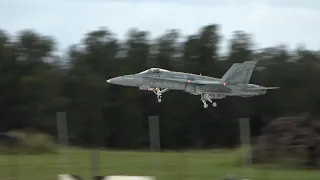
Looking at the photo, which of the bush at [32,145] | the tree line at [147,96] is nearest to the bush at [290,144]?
the bush at [32,145]

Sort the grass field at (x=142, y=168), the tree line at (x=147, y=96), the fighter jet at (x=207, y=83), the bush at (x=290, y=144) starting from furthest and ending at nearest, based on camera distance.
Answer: the tree line at (x=147, y=96), the bush at (x=290, y=144), the fighter jet at (x=207, y=83), the grass field at (x=142, y=168)

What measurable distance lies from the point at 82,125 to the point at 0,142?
21.7 m

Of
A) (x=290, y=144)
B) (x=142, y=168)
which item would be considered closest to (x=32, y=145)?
(x=142, y=168)

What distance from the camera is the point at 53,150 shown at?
101ft

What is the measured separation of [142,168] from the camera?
2344cm

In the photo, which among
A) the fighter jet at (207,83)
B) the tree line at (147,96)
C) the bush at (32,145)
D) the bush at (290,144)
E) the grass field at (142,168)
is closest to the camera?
the grass field at (142,168)

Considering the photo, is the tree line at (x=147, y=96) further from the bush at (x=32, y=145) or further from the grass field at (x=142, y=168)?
A: the grass field at (x=142, y=168)

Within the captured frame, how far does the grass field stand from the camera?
21.1 m

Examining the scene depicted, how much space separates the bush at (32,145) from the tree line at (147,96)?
15871 mm

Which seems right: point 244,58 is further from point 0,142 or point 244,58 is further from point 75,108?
point 0,142

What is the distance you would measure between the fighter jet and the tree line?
917 inches

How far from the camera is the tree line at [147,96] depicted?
49.7 m

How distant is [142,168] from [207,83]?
11.8ft

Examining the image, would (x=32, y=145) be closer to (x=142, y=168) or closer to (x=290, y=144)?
(x=142, y=168)
